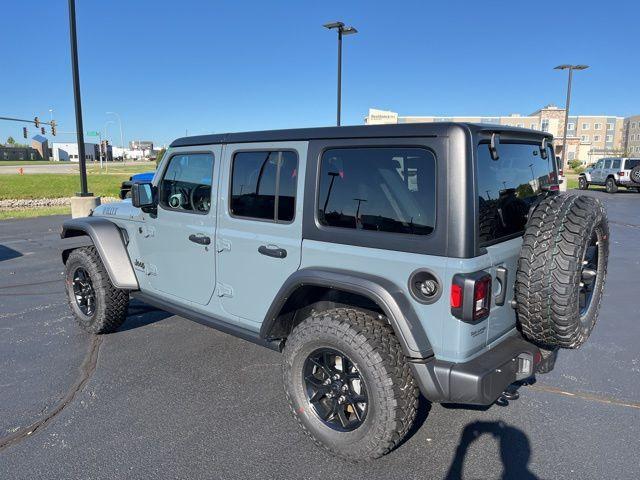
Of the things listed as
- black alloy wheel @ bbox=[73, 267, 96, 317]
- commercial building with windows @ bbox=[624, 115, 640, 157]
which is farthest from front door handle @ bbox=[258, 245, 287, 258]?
commercial building with windows @ bbox=[624, 115, 640, 157]

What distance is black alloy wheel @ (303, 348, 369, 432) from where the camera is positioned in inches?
107

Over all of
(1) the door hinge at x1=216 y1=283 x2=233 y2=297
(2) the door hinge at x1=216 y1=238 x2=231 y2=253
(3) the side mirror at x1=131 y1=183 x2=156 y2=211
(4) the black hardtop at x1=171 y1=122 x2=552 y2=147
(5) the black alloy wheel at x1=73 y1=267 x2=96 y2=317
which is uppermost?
(4) the black hardtop at x1=171 y1=122 x2=552 y2=147

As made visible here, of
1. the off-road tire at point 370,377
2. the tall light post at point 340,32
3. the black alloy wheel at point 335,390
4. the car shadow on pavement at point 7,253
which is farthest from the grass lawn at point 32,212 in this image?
the off-road tire at point 370,377

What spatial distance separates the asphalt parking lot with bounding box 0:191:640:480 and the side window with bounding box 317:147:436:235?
53.3 inches

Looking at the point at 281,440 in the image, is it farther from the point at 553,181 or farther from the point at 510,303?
the point at 553,181

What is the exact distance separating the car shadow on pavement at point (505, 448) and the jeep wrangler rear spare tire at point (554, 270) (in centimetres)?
65

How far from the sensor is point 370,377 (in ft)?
8.21

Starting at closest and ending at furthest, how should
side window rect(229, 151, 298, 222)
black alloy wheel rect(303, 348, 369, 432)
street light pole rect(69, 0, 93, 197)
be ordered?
black alloy wheel rect(303, 348, 369, 432) → side window rect(229, 151, 298, 222) → street light pole rect(69, 0, 93, 197)

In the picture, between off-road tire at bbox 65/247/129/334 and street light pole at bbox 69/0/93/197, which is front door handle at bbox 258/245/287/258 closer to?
off-road tire at bbox 65/247/129/334

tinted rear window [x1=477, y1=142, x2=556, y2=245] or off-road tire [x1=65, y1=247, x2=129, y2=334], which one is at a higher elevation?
tinted rear window [x1=477, y1=142, x2=556, y2=245]

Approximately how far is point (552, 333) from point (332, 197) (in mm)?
1403

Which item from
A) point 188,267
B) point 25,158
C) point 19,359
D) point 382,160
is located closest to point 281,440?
point 188,267

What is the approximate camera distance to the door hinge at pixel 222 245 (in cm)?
329

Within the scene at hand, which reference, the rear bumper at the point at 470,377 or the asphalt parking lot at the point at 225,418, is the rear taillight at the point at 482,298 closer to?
the rear bumper at the point at 470,377
